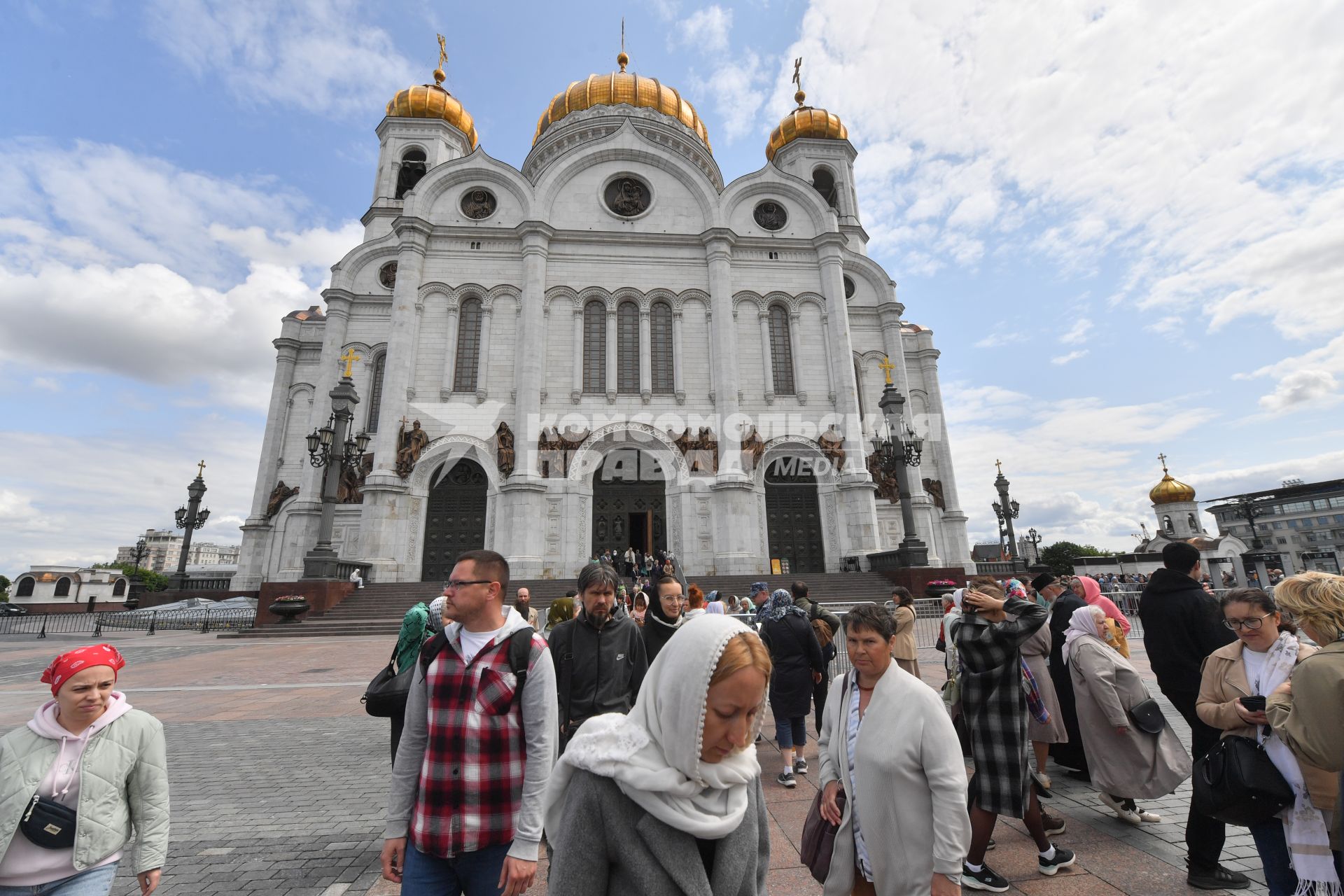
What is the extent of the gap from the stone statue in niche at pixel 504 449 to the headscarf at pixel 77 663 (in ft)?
62.5

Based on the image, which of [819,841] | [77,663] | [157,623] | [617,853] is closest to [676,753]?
[617,853]

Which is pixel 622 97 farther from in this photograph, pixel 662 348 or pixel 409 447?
pixel 409 447

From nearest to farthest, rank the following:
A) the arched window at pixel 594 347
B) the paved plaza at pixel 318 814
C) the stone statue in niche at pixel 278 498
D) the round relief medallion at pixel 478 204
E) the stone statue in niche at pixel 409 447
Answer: the paved plaza at pixel 318 814, the stone statue in niche at pixel 409 447, the arched window at pixel 594 347, the stone statue in niche at pixel 278 498, the round relief medallion at pixel 478 204

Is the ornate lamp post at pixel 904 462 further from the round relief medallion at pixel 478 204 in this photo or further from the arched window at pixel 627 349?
the round relief medallion at pixel 478 204

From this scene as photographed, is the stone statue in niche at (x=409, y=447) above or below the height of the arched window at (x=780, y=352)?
below

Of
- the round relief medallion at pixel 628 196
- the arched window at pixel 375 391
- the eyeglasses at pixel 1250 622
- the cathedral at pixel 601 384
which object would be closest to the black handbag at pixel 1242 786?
the eyeglasses at pixel 1250 622

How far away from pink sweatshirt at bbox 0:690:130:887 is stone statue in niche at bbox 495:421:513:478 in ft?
62.7

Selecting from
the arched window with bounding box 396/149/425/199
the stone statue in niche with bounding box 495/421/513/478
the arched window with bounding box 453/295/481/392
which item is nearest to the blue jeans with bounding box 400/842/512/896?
the stone statue in niche with bounding box 495/421/513/478

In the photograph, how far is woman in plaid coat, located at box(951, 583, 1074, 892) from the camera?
3182 mm

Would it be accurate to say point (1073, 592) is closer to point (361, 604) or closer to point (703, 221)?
point (361, 604)

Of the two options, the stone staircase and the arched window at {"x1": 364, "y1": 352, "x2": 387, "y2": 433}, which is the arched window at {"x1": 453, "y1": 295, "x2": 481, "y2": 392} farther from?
the stone staircase

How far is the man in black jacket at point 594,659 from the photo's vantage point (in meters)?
3.51

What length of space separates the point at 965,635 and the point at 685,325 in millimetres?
21635

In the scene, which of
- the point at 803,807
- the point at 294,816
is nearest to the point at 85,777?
the point at 294,816
